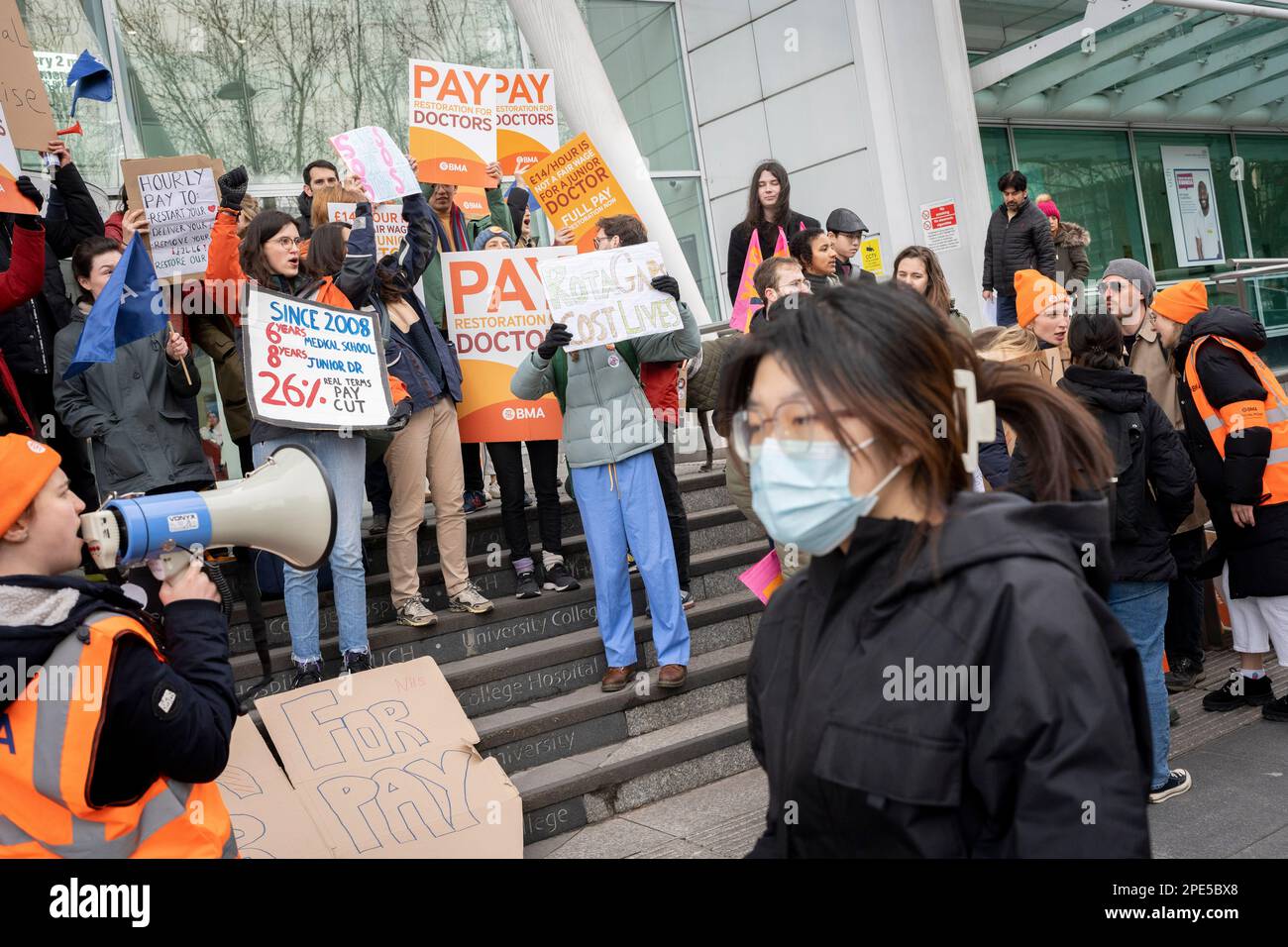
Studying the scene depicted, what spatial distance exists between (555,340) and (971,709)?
4.21 metres

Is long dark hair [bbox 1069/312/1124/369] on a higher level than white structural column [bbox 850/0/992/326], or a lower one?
lower

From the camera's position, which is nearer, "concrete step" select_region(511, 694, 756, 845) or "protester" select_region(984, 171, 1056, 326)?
"concrete step" select_region(511, 694, 756, 845)

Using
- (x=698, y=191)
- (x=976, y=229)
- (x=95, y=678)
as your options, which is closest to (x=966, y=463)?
(x=95, y=678)

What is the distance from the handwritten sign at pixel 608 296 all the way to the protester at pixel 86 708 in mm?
3245

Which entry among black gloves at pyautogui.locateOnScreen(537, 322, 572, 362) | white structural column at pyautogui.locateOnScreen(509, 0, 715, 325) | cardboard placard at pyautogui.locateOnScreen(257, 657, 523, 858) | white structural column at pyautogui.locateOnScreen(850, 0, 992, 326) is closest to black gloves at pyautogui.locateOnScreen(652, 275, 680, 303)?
black gloves at pyautogui.locateOnScreen(537, 322, 572, 362)

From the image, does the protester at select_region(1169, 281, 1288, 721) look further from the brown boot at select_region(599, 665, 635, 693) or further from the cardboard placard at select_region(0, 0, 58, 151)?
the cardboard placard at select_region(0, 0, 58, 151)

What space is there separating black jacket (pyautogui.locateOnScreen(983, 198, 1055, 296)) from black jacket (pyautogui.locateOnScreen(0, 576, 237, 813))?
8493 mm

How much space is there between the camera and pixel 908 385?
1662 millimetres

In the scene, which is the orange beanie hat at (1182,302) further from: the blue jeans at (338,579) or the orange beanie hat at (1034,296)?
the blue jeans at (338,579)

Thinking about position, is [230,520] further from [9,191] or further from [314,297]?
[9,191]

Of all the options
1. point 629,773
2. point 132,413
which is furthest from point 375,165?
point 629,773

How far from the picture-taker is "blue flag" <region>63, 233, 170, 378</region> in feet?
16.1

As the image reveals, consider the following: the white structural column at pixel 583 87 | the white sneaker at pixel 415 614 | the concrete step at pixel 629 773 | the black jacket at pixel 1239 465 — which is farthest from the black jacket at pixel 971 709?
the white structural column at pixel 583 87

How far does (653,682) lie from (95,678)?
152 inches
